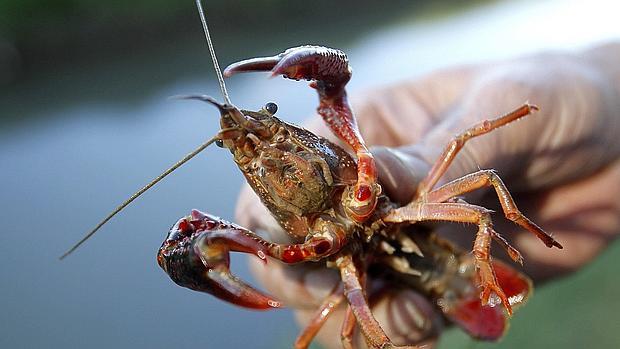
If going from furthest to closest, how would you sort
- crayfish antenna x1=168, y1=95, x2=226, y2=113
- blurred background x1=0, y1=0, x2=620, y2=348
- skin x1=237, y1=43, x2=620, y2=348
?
1. blurred background x1=0, y1=0, x2=620, y2=348
2. skin x1=237, y1=43, x2=620, y2=348
3. crayfish antenna x1=168, y1=95, x2=226, y2=113

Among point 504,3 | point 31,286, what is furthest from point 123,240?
point 504,3

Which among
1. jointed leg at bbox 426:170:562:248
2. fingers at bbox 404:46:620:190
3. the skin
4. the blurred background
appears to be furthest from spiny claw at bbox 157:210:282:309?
the blurred background

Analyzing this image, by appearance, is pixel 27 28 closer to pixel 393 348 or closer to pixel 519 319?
pixel 519 319

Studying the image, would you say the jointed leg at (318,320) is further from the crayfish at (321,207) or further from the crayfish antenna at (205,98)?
the crayfish antenna at (205,98)

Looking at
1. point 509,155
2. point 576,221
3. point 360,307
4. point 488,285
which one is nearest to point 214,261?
point 360,307

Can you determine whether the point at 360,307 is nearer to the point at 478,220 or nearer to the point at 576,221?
the point at 478,220

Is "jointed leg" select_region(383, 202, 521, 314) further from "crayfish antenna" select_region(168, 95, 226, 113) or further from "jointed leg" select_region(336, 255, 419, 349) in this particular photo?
"crayfish antenna" select_region(168, 95, 226, 113)
